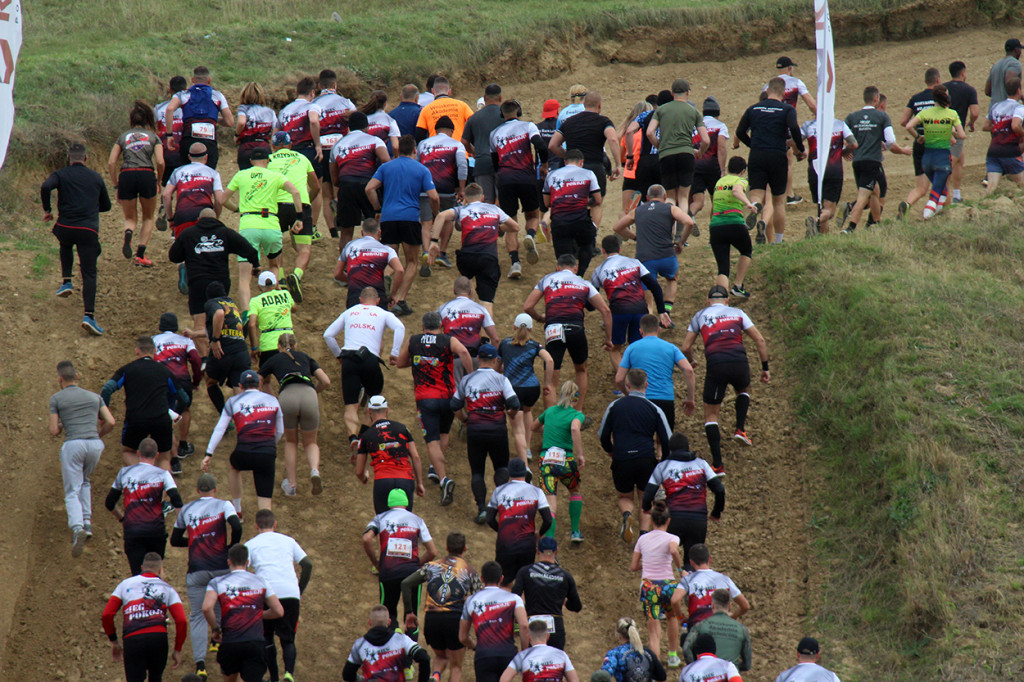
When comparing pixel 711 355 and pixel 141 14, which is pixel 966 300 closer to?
pixel 711 355

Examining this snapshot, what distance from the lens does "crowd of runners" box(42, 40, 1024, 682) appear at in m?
10.2

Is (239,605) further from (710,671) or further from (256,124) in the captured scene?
Answer: (256,124)

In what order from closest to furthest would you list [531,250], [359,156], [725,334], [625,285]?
1. [725,334]
2. [625,285]
3. [359,156]
4. [531,250]

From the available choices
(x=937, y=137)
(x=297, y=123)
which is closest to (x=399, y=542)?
(x=297, y=123)

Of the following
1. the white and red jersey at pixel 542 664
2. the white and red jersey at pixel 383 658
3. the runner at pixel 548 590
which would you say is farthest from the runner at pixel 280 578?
the white and red jersey at pixel 542 664

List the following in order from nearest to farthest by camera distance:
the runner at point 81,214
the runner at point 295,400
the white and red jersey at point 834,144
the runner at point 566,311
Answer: the runner at point 295,400, the runner at point 566,311, the runner at point 81,214, the white and red jersey at point 834,144

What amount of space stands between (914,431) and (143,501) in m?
8.84

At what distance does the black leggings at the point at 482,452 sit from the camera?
12.4 metres

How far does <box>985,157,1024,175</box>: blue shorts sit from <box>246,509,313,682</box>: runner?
45.1ft

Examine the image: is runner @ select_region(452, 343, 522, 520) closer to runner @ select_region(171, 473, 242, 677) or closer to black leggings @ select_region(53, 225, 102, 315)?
runner @ select_region(171, 473, 242, 677)

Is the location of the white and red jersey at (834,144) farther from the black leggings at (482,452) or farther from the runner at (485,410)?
the black leggings at (482,452)

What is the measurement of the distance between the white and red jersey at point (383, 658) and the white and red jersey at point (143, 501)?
9.02 ft

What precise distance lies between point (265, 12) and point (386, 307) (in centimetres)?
1429

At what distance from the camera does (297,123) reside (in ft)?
55.4
